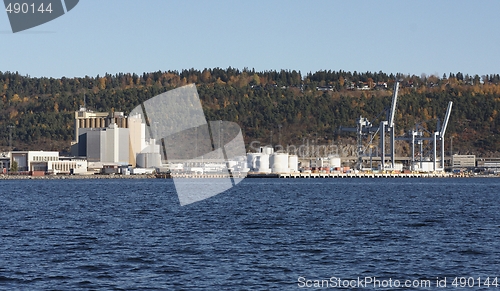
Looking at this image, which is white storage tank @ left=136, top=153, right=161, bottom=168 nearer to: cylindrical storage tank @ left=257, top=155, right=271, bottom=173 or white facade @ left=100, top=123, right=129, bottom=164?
white facade @ left=100, top=123, right=129, bottom=164

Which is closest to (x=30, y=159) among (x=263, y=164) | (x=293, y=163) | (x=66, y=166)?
(x=66, y=166)

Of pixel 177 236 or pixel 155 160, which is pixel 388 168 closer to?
pixel 155 160

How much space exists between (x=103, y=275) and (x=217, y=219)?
936 inches

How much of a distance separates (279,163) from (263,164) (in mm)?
3578

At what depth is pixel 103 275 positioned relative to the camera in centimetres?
2872

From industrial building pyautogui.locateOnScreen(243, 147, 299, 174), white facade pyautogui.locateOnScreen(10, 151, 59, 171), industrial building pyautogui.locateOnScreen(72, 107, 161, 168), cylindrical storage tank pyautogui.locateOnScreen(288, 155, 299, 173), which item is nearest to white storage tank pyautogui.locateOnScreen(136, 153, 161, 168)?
industrial building pyautogui.locateOnScreen(72, 107, 161, 168)

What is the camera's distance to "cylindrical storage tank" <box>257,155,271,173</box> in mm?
190500

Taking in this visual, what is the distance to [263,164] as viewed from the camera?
19112 centimetres

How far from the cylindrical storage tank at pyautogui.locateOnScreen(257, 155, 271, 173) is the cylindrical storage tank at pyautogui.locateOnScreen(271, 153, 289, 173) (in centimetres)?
129

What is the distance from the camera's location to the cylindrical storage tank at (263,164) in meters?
190

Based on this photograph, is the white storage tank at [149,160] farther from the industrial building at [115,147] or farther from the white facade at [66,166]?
the white facade at [66,166]

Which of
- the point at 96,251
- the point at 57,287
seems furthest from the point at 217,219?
the point at 57,287

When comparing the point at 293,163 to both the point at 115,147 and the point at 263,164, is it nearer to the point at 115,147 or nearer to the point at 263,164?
the point at 263,164

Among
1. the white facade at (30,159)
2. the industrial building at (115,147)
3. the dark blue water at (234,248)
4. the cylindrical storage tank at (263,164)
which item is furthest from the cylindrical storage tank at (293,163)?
the dark blue water at (234,248)
